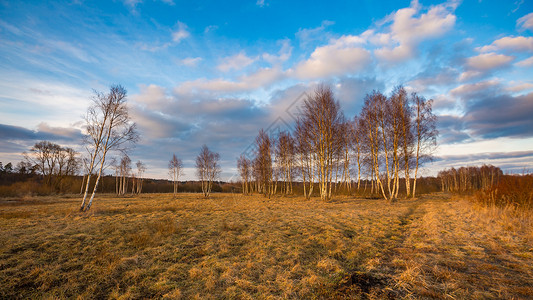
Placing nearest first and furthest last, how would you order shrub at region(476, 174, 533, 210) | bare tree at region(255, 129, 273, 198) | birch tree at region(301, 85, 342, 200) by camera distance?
shrub at region(476, 174, 533, 210), birch tree at region(301, 85, 342, 200), bare tree at region(255, 129, 273, 198)

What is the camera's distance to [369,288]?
3898mm

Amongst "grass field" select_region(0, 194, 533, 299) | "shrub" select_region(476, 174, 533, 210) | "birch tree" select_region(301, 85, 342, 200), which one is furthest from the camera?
"birch tree" select_region(301, 85, 342, 200)

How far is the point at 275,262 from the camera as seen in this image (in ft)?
17.9

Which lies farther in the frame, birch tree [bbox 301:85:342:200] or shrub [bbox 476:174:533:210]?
birch tree [bbox 301:85:342:200]

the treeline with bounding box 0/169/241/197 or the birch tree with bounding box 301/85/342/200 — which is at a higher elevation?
the birch tree with bounding box 301/85/342/200

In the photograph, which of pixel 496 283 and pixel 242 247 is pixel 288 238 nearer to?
pixel 242 247

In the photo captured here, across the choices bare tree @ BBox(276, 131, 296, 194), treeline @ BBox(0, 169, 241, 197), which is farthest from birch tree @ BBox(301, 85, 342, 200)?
treeline @ BBox(0, 169, 241, 197)

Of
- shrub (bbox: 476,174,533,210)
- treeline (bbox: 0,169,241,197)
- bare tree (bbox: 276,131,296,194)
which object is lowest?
treeline (bbox: 0,169,241,197)

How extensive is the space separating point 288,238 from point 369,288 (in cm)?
391

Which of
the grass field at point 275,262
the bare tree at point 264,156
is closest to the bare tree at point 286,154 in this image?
the bare tree at point 264,156

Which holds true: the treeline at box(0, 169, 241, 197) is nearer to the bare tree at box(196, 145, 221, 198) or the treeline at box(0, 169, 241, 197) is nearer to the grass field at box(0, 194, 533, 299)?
the bare tree at box(196, 145, 221, 198)

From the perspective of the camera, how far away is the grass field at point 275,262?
157 inches

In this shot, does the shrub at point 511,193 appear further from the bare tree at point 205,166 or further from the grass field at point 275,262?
the bare tree at point 205,166

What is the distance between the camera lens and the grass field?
3977 millimetres
